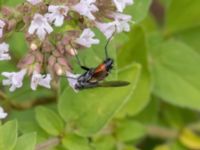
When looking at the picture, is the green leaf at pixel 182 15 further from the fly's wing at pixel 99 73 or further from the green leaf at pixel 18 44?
the fly's wing at pixel 99 73

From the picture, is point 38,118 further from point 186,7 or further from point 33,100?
point 186,7

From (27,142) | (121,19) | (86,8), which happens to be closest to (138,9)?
(121,19)

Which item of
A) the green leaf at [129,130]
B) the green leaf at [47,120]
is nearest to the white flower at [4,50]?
the green leaf at [47,120]

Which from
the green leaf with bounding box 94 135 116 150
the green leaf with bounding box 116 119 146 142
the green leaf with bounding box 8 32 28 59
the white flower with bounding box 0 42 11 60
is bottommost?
the green leaf with bounding box 94 135 116 150

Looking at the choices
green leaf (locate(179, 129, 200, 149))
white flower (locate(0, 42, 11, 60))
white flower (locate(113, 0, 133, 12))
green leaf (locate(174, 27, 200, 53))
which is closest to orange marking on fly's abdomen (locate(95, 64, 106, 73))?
white flower (locate(113, 0, 133, 12))

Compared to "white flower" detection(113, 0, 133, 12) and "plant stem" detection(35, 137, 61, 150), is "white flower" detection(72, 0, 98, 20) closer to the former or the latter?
"white flower" detection(113, 0, 133, 12)

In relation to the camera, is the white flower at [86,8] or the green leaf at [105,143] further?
the green leaf at [105,143]
